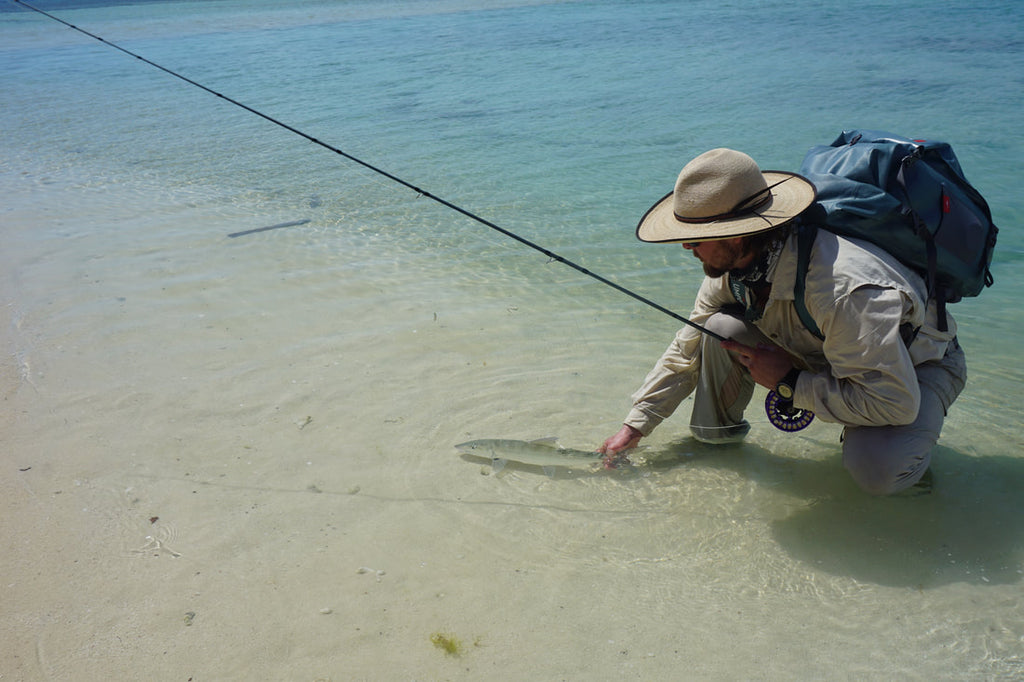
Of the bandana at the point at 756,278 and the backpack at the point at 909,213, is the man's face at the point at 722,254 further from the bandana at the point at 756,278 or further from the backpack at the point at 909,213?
the backpack at the point at 909,213

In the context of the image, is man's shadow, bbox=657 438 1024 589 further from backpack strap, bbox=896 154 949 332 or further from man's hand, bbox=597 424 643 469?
backpack strap, bbox=896 154 949 332

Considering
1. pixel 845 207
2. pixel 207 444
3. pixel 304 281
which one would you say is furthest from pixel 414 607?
pixel 304 281

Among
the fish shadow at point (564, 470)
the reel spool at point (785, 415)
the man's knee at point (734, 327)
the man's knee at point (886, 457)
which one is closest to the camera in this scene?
the man's knee at point (886, 457)

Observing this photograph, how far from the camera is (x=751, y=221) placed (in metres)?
2.45

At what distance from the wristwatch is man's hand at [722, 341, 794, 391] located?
0.01m

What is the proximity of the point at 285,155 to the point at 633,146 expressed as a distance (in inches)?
155

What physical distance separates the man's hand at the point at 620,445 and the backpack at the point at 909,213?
82cm

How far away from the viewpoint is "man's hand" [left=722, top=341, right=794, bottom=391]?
2734 mm

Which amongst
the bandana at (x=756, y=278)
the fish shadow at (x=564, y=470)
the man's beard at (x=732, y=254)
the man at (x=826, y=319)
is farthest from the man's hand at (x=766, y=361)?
the fish shadow at (x=564, y=470)

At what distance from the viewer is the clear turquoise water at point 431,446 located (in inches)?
91.7

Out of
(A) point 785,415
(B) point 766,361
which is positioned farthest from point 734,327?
(A) point 785,415

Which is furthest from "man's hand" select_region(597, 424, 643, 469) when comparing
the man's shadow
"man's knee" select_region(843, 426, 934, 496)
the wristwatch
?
"man's knee" select_region(843, 426, 934, 496)

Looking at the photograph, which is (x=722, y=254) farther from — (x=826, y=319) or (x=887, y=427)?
(x=887, y=427)

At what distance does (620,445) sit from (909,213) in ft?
4.28
